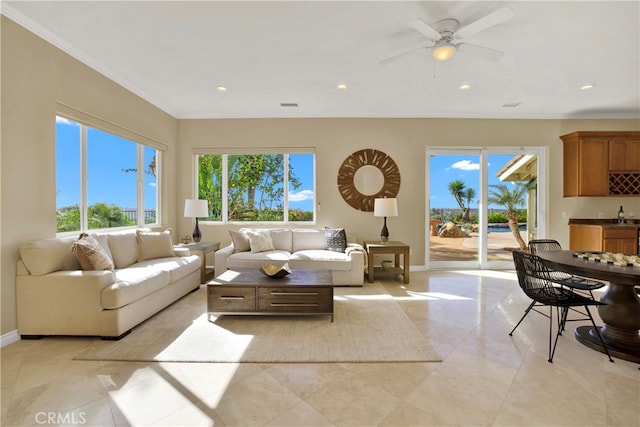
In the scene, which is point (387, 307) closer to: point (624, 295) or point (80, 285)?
point (624, 295)

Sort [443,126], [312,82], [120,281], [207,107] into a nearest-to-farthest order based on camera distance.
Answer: [120,281] < [312,82] < [207,107] < [443,126]

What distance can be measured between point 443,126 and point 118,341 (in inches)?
221

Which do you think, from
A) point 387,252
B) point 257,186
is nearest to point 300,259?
point 387,252

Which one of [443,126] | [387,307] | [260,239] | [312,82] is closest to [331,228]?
[260,239]

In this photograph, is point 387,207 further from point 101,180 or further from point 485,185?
point 101,180

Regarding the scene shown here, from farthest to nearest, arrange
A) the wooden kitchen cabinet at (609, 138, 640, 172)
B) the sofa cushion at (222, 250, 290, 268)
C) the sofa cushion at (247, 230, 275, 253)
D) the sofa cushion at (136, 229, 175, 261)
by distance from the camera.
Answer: the wooden kitchen cabinet at (609, 138, 640, 172)
the sofa cushion at (247, 230, 275, 253)
the sofa cushion at (222, 250, 290, 268)
the sofa cushion at (136, 229, 175, 261)

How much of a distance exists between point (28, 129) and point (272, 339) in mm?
2958

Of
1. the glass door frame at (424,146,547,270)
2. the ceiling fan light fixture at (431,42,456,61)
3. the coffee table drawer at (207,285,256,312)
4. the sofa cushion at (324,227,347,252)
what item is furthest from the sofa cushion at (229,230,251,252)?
the ceiling fan light fixture at (431,42,456,61)

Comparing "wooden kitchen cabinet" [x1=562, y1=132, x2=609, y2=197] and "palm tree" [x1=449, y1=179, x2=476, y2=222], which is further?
"palm tree" [x1=449, y1=179, x2=476, y2=222]

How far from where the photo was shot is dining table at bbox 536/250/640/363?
7.61 feet

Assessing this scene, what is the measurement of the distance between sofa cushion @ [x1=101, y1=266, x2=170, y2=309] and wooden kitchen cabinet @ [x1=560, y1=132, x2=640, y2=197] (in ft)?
21.3

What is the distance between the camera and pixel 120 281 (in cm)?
276

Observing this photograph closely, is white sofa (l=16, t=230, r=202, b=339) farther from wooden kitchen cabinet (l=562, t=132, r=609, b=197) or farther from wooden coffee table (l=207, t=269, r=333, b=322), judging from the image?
wooden kitchen cabinet (l=562, t=132, r=609, b=197)

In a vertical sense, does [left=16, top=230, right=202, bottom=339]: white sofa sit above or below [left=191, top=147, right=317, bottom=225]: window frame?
below
